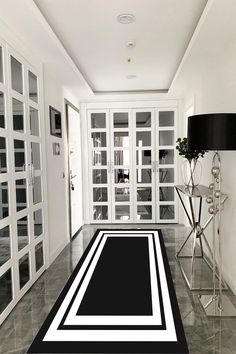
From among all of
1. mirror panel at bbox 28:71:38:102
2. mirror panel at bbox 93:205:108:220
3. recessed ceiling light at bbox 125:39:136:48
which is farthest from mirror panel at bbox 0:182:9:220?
mirror panel at bbox 93:205:108:220

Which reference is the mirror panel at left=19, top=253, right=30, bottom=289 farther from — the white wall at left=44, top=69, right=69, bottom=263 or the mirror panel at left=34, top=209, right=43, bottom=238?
the white wall at left=44, top=69, right=69, bottom=263

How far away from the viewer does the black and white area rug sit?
162 centimetres

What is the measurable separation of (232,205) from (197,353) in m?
1.43

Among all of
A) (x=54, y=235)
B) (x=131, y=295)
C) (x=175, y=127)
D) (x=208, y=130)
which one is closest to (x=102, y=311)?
(x=131, y=295)

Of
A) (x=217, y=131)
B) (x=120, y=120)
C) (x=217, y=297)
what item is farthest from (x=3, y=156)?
(x=120, y=120)

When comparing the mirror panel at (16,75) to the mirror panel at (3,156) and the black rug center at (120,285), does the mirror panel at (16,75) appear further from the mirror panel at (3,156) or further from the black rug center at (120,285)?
the black rug center at (120,285)

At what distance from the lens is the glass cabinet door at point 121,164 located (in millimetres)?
5975

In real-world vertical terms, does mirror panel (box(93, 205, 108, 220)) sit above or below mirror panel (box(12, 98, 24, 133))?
below

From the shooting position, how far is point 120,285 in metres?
2.44

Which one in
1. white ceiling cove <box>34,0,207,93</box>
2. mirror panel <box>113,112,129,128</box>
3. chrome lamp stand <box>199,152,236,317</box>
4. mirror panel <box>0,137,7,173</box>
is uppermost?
white ceiling cove <box>34,0,207,93</box>

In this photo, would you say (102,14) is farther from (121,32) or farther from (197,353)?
(197,353)

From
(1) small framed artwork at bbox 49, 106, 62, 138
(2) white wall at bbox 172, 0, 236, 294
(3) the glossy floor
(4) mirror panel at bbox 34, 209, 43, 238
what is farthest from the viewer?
(1) small framed artwork at bbox 49, 106, 62, 138

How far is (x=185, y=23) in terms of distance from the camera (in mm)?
2861

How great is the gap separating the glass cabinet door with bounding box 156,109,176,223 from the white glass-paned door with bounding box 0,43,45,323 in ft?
9.83
